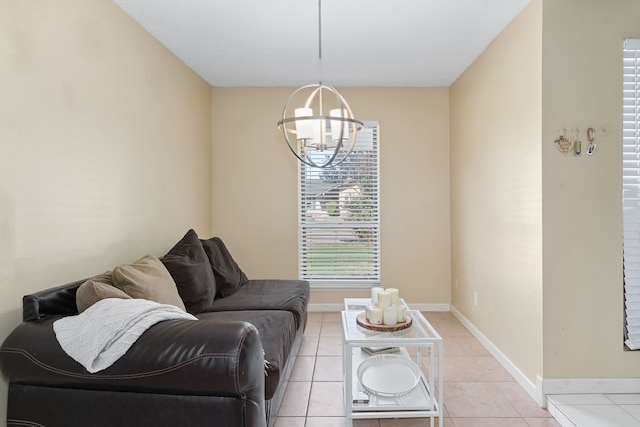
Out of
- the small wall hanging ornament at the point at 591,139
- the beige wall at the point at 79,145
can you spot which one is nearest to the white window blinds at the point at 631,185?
the small wall hanging ornament at the point at 591,139

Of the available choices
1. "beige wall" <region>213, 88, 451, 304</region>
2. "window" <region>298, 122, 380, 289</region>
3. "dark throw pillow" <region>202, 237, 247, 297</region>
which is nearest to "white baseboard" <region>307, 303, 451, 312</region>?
"beige wall" <region>213, 88, 451, 304</region>

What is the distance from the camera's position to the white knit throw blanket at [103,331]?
55.6 inches

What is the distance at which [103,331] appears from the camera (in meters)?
1.45

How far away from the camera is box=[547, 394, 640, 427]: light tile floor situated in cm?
214

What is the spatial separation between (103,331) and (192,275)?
1.25m

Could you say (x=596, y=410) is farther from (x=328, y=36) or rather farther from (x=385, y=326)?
(x=328, y=36)

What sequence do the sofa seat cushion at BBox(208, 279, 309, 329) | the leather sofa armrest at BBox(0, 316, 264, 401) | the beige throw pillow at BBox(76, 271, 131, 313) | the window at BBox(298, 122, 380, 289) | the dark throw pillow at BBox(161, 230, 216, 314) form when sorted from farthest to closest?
1. the window at BBox(298, 122, 380, 289)
2. the sofa seat cushion at BBox(208, 279, 309, 329)
3. the dark throw pillow at BBox(161, 230, 216, 314)
4. the beige throw pillow at BBox(76, 271, 131, 313)
5. the leather sofa armrest at BBox(0, 316, 264, 401)

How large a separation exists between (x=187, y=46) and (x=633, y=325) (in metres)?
3.87

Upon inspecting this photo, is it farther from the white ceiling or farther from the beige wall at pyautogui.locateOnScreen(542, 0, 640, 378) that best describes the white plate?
the white ceiling

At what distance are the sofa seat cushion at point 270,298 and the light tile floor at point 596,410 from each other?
172cm

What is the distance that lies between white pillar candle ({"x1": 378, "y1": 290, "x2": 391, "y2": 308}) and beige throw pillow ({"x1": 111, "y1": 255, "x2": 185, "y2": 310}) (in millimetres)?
1229

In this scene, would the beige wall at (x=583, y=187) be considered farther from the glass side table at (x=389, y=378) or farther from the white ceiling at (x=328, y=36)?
the glass side table at (x=389, y=378)

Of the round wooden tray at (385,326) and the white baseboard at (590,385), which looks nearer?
the round wooden tray at (385,326)

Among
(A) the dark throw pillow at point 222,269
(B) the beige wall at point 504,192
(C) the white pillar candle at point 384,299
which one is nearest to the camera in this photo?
(C) the white pillar candle at point 384,299
